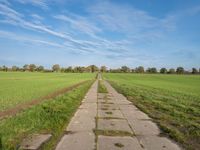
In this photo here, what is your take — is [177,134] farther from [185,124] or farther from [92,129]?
[92,129]

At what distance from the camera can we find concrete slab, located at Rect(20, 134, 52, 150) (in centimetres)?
520

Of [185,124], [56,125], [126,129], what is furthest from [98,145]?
[185,124]

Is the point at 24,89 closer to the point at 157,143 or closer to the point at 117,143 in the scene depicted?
the point at 117,143

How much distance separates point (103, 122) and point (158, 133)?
2208 mm

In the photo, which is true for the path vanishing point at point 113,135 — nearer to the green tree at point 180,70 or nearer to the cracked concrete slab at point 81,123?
the cracked concrete slab at point 81,123

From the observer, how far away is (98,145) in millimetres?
5430

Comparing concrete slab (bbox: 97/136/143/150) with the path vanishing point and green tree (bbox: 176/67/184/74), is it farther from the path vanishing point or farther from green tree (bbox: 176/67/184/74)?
green tree (bbox: 176/67/184/74)

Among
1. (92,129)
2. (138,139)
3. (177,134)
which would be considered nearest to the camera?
(138,139)

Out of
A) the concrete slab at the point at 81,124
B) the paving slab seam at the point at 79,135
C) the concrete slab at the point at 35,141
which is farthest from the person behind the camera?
the concrete slab at the point at 81,124

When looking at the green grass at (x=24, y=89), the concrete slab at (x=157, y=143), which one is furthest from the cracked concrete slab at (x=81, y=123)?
the green grass at (x=24, y=89)

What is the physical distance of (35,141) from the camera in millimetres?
5672

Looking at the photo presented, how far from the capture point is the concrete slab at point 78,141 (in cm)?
527

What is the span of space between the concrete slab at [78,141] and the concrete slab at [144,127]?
1.60m

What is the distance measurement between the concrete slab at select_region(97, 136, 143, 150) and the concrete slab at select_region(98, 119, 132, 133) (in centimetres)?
99
